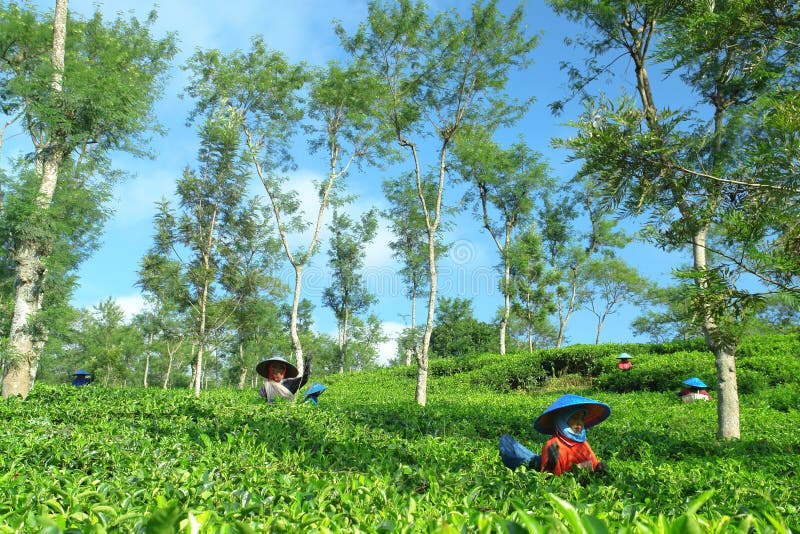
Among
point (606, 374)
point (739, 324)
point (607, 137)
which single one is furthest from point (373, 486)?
point (606, 374)

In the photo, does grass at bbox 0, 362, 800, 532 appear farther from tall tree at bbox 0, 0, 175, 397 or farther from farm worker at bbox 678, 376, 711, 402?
farm worker at bbox 678, 376, 711, 402

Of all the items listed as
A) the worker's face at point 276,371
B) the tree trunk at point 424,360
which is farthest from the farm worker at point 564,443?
the tree trunk at point 424,360

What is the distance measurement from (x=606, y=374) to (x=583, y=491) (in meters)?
16.9

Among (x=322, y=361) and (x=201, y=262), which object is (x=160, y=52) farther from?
(x=322, y=361)

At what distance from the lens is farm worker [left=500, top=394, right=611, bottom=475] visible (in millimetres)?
5051

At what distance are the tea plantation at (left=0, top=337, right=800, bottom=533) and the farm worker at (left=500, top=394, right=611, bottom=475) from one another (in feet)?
0.71

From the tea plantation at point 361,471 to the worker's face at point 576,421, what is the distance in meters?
0.60

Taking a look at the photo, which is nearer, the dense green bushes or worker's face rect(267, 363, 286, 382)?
worker's face rect(267, 363, 286, 382)

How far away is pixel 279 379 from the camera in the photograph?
1112 cm

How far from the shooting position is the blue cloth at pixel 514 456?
5075 mm

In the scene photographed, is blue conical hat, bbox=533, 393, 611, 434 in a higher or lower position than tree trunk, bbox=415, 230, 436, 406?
lower

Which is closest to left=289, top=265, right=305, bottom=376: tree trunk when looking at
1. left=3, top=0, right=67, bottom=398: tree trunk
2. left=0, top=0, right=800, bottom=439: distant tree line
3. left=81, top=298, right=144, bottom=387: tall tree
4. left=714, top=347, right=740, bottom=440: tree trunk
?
left=0, top=0, right=800, bottom=439: distant tree line

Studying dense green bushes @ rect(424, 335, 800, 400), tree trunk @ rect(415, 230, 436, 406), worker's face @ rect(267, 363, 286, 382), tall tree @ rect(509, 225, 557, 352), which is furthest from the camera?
tall tree @ rect(509, 225, 557, 352)

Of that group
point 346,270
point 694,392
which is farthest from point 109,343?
point 694,392
